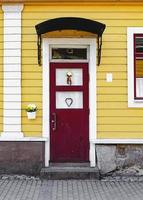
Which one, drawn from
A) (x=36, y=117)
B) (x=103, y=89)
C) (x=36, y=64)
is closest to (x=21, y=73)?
(x=36, y=64)

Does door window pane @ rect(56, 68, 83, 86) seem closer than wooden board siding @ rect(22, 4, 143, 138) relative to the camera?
No

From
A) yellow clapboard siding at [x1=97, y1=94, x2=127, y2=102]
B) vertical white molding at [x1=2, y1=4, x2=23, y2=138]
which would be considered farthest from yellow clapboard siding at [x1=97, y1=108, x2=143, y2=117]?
vertical white molding at [x1=2, y1=4, x2=23, y2=138]

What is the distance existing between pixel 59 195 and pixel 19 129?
2492 mm

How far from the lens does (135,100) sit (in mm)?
11023

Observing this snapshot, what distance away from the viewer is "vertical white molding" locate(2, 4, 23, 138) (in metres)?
11.0

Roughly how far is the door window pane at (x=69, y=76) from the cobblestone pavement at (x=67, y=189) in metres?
2.50

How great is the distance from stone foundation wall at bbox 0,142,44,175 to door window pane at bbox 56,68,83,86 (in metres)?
1.68

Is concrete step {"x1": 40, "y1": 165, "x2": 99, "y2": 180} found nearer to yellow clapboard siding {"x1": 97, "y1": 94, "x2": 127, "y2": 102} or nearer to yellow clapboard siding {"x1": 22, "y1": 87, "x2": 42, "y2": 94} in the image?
yellow clapboard siding {"x1": 97, "y1": 94, "x2": 127, "y2": 102}

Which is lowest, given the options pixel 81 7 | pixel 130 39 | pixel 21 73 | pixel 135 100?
pixel 135 100

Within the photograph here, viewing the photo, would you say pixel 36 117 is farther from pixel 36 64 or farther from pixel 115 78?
pixel 115 78

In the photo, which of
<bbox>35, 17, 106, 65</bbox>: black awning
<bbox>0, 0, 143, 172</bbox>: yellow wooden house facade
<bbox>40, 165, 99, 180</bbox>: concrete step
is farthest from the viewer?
<bbox>0, 0, 143, 172</bbox>: yellow wooden house facade

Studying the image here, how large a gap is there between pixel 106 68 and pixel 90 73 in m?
0.42

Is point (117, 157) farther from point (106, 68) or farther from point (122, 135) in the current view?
point (106, 68)

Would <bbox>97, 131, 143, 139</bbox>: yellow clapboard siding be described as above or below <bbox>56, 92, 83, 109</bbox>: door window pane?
below
